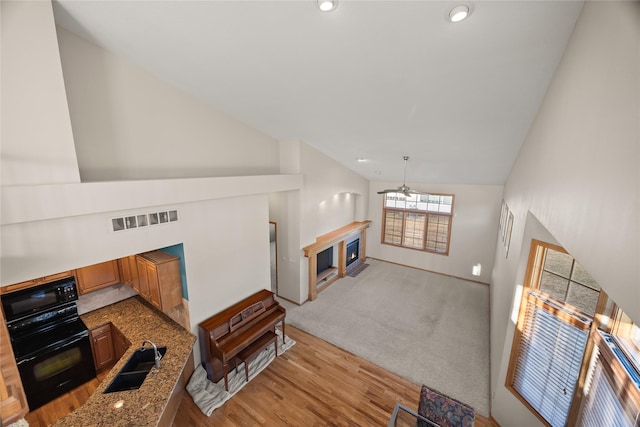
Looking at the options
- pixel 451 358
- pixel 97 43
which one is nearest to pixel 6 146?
pixel 97 43

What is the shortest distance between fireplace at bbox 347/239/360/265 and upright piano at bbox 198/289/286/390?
4.52m

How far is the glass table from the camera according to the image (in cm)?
316

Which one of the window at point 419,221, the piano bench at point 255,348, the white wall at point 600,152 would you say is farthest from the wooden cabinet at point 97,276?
the window at point 419,221

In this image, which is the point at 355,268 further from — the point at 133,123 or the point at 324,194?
the point at 133,123

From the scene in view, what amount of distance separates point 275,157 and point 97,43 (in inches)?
131

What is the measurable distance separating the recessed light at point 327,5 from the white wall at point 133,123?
9.21 ft

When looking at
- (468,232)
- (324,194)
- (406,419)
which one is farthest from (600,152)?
(468,232)

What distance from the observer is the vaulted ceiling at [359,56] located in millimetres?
A: 2154

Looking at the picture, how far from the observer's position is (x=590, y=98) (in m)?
1.53

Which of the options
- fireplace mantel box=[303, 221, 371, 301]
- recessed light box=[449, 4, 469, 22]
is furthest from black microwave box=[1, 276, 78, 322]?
recessed light box=[449, 4, 469, 22]

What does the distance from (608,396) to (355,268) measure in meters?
7.14

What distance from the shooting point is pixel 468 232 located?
26.9 ft

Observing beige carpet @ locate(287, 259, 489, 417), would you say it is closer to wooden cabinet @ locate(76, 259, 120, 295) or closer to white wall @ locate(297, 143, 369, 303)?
white wall @ locate(297, 143, 369, 303)

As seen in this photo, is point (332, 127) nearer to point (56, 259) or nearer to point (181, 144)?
point (181, 144)
